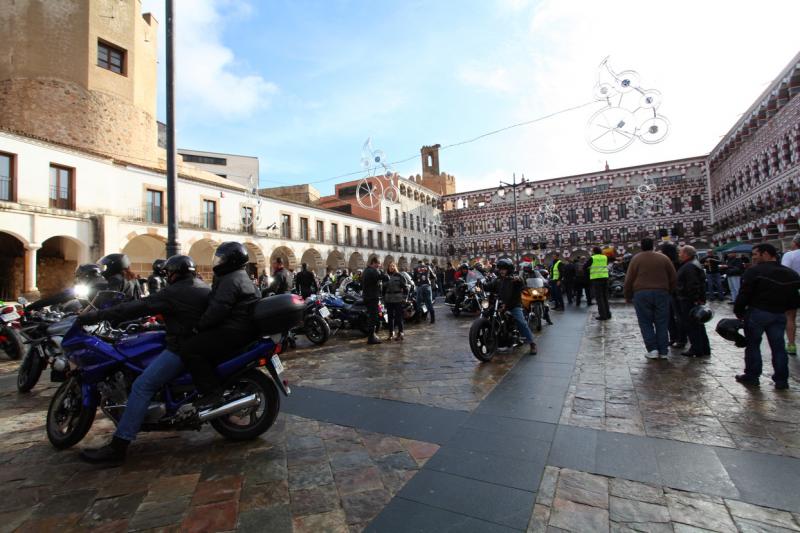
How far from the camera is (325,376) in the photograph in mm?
4949

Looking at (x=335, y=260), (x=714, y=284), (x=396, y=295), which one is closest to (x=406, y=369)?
(x=396, y=295)

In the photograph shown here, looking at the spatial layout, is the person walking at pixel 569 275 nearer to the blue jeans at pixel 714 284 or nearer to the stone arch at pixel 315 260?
the blue jeans at pixel 714 284

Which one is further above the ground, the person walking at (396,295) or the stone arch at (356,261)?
the stone arch at (356,261)

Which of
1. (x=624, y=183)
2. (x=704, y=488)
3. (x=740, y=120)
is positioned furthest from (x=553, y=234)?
(x=704, y=488)

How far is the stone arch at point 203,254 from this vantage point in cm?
2500

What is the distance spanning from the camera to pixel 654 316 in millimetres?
5219

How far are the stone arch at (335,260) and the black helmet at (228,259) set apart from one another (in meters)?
32.2

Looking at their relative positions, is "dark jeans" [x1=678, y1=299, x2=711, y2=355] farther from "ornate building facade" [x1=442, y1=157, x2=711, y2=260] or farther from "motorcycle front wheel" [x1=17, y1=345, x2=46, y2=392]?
"ornate building facade" [x1=442, y1=157, x2=711, y2=260]

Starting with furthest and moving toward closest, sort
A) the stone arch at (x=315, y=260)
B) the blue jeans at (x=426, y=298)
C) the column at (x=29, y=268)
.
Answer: the stone arch at (x=315, y=260) < the column at (x=29, y=268) < the blue jeans at (x=426, y=298)

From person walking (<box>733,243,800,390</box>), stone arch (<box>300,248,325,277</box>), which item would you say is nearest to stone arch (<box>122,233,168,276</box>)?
stone arch (<box>300,248,325,277</box>)

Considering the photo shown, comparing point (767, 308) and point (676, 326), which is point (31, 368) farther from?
point (676, 326)

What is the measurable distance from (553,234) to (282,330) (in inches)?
1830

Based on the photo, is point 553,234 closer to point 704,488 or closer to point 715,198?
point 715,198

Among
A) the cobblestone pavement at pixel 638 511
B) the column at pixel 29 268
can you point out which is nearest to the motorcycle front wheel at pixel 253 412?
the cobblestone pavement at pixel 638 511
